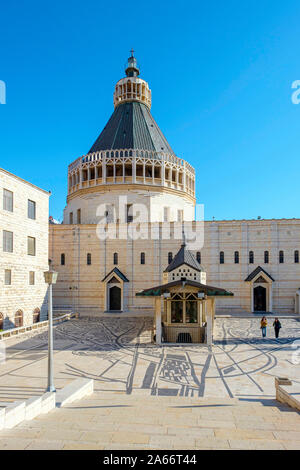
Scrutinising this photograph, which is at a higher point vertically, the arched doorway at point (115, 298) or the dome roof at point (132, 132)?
the dome roof at point (132, 132)

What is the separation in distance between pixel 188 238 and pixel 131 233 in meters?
6.62

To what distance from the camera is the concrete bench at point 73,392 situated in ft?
33.8

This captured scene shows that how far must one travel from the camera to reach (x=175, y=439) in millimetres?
6492

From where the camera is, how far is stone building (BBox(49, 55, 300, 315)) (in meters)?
38.3

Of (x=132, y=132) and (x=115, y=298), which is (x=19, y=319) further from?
(x=132, y=132)

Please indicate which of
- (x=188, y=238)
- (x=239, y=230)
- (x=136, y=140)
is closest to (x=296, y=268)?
(x=239, y=230)

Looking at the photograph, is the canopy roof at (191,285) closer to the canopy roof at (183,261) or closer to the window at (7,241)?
the canopy roof at (183,261)

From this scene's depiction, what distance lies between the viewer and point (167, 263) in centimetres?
4000

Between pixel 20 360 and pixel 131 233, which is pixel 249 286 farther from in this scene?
pixel 20 360

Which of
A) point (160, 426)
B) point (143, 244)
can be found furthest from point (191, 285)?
point (143, 244)

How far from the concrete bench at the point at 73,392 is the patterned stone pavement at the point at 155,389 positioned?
0.29 meters

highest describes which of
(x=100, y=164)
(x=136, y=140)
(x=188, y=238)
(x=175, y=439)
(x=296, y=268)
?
(x=136, y=140)

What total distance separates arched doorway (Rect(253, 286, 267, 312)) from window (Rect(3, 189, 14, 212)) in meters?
26.2

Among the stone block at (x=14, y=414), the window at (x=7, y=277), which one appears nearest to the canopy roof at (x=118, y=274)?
the window at (x=7, y=277)
